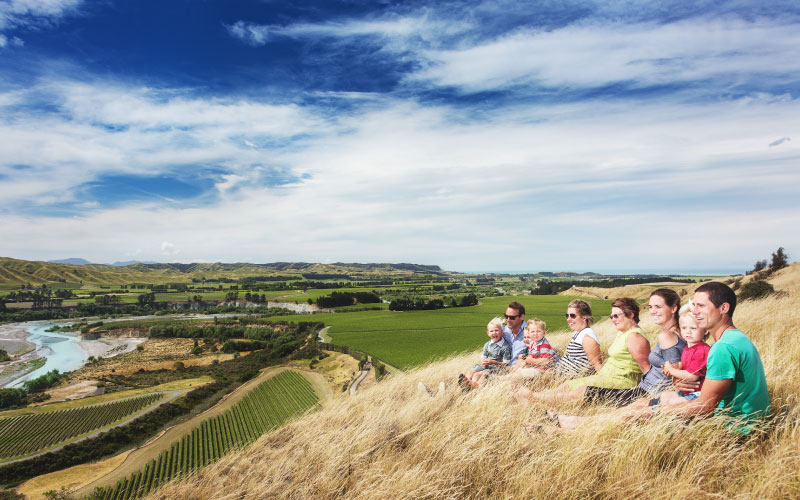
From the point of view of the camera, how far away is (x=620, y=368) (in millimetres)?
5023

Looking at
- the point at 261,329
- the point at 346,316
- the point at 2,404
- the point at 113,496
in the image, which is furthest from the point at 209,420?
the point at 346,316

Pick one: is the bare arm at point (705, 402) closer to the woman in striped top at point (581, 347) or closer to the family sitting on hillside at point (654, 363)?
the family sitting on hillside at point (654, 363)

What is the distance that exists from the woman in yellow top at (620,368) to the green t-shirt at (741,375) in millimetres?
1369

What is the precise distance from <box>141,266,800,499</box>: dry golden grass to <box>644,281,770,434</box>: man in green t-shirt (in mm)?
Result: 161

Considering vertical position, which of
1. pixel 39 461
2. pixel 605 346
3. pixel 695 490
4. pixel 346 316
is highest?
pixel 695 490

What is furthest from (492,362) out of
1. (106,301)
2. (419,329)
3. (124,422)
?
(106,301)

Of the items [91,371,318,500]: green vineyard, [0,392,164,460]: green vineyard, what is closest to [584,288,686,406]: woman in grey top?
[91,371,318,500]: green vineyard

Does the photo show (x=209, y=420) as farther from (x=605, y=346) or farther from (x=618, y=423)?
(x=618, y=423)

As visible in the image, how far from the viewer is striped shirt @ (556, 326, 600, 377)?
613cm

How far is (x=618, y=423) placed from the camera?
A: 12.5 feet

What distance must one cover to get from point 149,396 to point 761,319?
253 ft

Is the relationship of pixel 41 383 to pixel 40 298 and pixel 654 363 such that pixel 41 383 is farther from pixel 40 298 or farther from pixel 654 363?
pixel 40 298

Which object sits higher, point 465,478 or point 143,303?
point 465,478

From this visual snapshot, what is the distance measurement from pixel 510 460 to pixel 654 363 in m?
2.55
